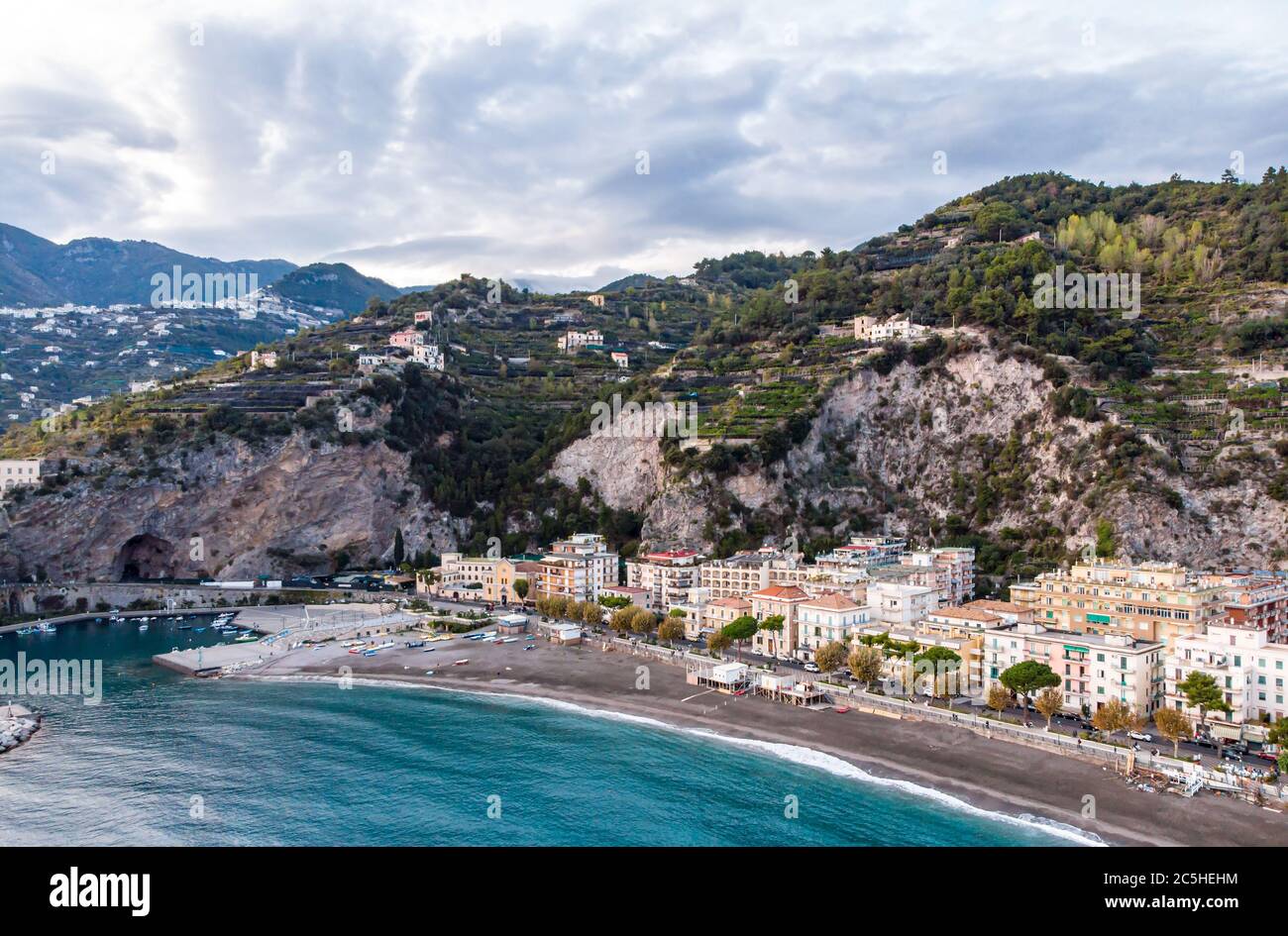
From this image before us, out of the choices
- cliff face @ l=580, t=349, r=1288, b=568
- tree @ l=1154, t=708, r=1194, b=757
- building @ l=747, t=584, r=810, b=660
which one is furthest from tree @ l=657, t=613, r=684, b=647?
tree @ l=1154, t=708, r=1194, b=757

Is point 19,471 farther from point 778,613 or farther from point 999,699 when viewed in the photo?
point 999,699

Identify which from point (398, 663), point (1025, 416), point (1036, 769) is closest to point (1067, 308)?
point (1025, 416)

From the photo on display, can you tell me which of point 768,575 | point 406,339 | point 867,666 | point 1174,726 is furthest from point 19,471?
point 1174,726

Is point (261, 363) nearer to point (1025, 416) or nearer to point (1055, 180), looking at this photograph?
point (1025, 416)
